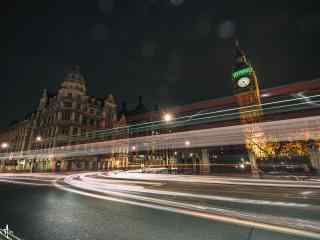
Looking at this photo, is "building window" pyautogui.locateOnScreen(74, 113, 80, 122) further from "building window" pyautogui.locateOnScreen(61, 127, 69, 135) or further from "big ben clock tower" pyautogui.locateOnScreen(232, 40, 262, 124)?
"big ben clock tower" pyautogui.locateOnScreen(232, 40, 262, 124)

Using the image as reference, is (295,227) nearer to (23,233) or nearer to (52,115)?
(23,233)

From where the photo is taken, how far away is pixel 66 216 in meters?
5.43

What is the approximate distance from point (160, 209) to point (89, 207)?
2.51 metres

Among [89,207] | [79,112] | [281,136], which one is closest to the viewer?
[89,207]

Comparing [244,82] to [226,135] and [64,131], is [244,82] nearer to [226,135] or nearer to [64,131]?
[64,131]

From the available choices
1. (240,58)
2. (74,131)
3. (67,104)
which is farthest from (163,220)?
(240,58)

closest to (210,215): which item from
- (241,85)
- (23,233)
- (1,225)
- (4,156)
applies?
(23,233)

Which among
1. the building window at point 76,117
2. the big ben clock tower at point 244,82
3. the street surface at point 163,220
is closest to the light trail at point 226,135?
the street surface at point 163,220

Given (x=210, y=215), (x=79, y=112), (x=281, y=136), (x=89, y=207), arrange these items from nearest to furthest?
(x=210, y=215) < (x=89, y=207) < (x=281, y=136) < (x=79, y=112)

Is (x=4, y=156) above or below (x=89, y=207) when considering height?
above

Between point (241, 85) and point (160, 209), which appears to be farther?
point (241, 85)

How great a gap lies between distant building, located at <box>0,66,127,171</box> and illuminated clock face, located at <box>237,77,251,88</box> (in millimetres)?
87224

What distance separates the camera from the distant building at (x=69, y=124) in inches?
1784

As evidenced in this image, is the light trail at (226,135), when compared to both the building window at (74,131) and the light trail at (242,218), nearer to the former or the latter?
the light trail at (242,218)
